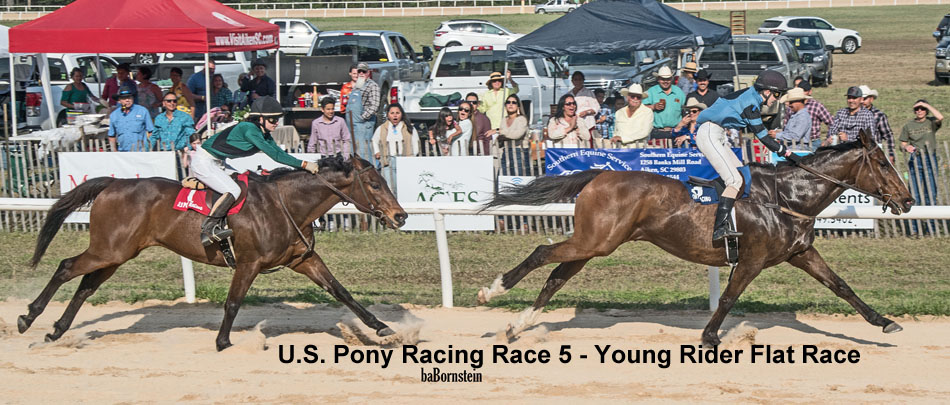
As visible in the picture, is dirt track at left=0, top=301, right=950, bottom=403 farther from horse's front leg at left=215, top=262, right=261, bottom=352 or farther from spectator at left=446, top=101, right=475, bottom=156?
spectator at left=446, top=101, right=475, bottom=156

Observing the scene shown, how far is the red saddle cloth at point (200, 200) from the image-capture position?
343 inches

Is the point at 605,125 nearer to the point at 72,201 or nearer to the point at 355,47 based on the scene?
the point at 72,201

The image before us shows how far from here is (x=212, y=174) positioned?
8695 mm

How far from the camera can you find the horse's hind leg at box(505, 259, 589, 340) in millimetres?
8711

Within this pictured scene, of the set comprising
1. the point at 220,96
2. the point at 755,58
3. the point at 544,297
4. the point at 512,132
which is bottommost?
the point at 544,297

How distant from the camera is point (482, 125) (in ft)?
51.4

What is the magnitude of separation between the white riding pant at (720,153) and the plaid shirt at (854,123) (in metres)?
5.43

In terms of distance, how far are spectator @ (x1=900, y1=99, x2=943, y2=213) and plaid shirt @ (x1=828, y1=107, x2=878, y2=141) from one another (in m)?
0.49

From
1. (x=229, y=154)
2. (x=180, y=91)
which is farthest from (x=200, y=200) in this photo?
(x=180, y=91)

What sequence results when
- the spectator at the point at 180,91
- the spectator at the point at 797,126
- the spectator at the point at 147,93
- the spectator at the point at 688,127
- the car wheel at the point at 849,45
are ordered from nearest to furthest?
the spectator at the point at 688,127
the spectator at the point at 797,126
the spectator at the point at 180,91
the spectator at the point at 147,93
the car wheel at the point at 849,45

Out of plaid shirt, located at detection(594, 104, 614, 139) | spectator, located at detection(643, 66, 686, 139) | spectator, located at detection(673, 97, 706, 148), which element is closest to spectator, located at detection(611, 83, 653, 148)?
spectator, located at detection(673, 97, 706, 148)

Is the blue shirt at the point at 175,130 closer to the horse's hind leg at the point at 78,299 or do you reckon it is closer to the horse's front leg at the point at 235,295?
the horse's hind leg at the point at 78,299

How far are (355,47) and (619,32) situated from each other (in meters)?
9.34

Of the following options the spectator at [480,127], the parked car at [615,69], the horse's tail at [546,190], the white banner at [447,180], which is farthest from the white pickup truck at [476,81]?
the horse's tail at [546,190]
